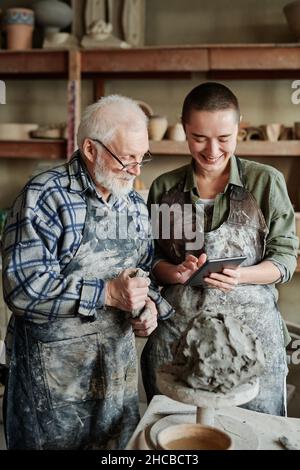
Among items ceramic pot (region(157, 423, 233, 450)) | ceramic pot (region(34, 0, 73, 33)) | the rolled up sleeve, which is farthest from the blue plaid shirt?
ceramic pot (region(34, 0, 73, 33))

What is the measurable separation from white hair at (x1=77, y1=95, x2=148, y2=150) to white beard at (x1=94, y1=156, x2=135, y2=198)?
0.10 metres

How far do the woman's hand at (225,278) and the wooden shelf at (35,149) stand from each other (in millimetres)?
2598

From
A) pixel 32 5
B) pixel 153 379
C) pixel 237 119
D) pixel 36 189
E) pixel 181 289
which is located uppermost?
pixel 32 5

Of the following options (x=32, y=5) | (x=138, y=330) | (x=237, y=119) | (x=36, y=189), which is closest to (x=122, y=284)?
(x=138, y=330)

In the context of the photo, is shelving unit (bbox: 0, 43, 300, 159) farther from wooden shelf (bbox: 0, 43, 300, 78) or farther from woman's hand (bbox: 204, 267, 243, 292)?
woman's hand (bbox: 204, 267, 243, 292)

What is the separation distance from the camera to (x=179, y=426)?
169cm

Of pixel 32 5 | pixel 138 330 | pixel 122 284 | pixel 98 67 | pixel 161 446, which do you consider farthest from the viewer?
pixel 32 5

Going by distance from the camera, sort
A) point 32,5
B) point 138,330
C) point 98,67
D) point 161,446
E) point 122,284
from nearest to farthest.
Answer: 1. point 161,446
2. point 122,284
3. point 138,330
4. point 98,67
5. point 32,5

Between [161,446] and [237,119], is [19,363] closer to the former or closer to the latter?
[161,446]

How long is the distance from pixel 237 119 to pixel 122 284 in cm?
86

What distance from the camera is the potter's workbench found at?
5.77 ft

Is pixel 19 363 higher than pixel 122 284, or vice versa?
pixel 122 284

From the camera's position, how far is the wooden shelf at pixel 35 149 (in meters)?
4.57
